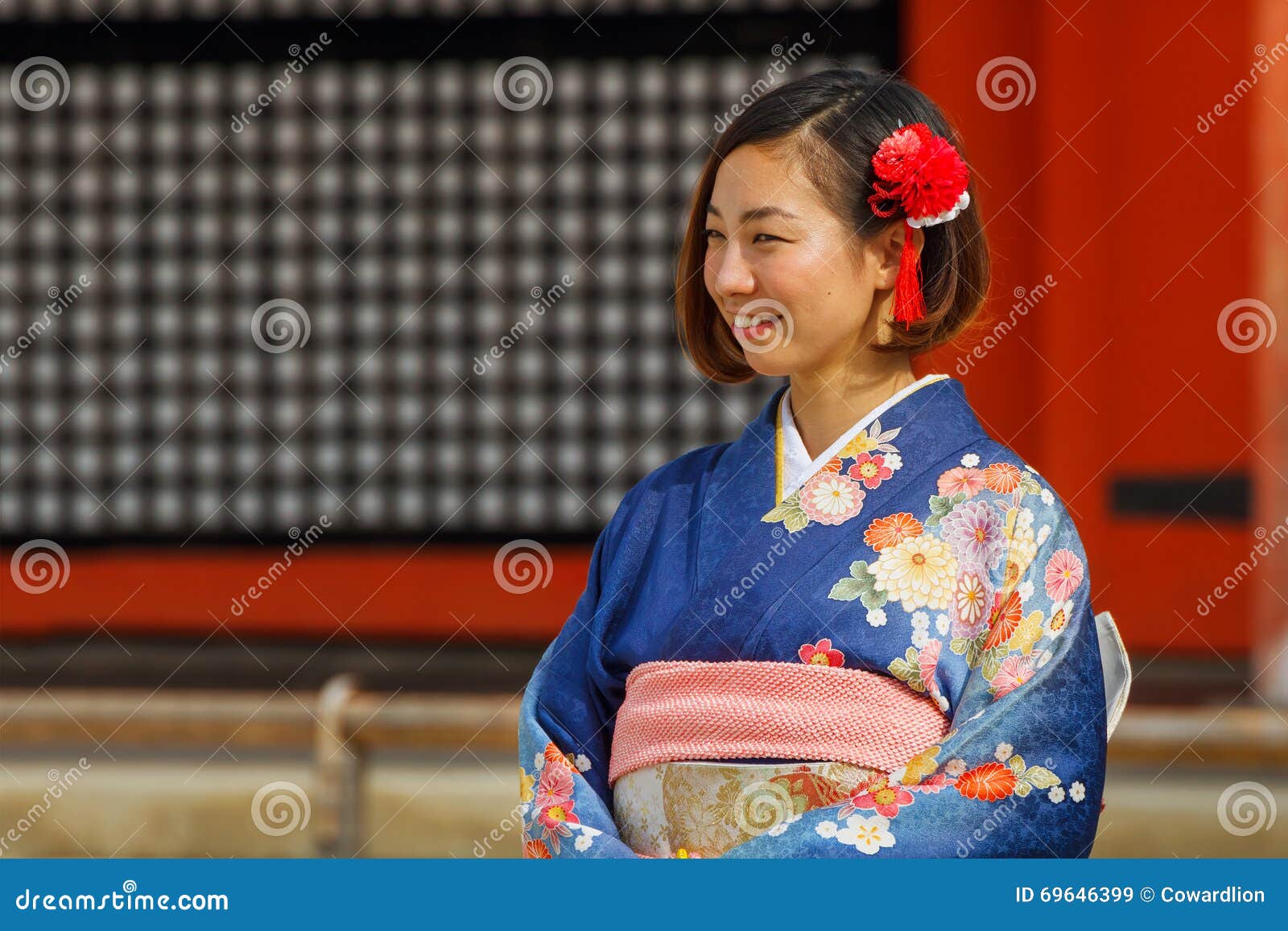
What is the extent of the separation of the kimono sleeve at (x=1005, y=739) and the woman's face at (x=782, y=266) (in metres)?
0.33

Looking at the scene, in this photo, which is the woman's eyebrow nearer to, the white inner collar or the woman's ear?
the woman's ear

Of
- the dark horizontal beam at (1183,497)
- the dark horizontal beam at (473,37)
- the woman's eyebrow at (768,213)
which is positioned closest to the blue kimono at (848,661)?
the woman's eyebrow at (768,213)

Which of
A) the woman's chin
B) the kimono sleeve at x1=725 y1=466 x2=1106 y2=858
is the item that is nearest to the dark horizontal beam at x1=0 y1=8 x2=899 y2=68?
the woman's chin

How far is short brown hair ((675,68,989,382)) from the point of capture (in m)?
1.72

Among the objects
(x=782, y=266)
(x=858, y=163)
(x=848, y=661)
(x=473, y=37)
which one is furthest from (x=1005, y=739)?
(x=473, y=37)

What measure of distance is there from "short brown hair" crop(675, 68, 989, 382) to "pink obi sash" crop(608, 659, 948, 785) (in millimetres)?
440

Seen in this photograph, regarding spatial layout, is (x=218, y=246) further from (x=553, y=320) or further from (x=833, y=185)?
(x=833, y=185)

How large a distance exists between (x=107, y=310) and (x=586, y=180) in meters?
2.02

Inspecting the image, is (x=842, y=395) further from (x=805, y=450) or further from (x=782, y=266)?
(x=782, y=266)

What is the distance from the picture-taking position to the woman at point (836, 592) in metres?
1.59

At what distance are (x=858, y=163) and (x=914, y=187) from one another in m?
0.08

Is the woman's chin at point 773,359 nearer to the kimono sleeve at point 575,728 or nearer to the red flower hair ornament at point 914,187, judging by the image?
the red flower hair ornament at point 914,187

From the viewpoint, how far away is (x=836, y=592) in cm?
170

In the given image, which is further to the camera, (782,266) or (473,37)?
(473,37)
